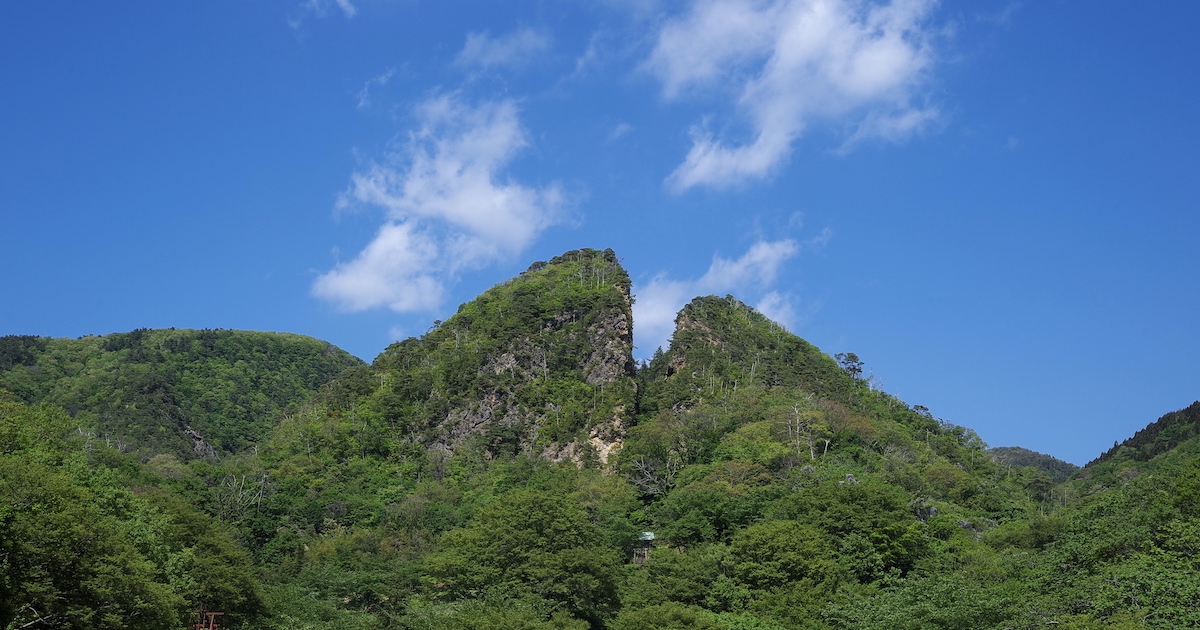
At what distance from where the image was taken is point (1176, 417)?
4604 inches

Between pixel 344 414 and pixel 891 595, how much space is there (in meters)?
64.2

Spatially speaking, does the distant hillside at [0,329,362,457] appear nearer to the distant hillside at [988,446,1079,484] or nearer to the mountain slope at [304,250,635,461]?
the mountain slope at [304,250,635,461]

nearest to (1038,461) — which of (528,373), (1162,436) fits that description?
(1162,436)

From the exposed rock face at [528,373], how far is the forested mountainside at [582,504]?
0.86 ft

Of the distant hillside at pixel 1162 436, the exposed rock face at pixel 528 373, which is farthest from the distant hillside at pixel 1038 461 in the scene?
the exposed rock face at pixel 528 373

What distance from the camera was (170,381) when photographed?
140 metres

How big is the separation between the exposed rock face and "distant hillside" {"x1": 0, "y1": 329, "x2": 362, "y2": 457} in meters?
30.9

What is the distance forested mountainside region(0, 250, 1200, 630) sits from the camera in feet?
119

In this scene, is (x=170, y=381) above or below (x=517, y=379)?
above

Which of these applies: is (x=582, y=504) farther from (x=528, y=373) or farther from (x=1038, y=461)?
(x=1038, y=461)

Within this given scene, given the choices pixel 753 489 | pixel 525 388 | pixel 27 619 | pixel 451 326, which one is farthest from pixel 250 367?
pixel 27 619

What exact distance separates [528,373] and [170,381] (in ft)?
209

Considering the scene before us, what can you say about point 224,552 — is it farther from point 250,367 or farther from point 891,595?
→ point 250,367

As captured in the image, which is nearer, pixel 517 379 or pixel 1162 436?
pixel 517 379
